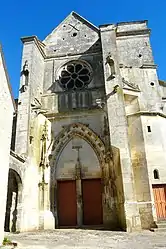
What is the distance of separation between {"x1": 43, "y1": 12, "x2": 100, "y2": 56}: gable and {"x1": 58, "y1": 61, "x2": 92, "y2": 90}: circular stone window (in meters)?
0.85

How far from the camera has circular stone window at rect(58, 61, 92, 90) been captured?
40.1ft

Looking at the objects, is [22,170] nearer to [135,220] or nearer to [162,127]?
[135,220]

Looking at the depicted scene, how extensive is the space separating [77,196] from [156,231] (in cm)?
365

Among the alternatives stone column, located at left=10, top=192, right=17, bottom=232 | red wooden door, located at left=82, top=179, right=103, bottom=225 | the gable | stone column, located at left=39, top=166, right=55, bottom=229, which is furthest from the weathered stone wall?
red wooden door, located at left=82, top=179, right=103, bottom=225

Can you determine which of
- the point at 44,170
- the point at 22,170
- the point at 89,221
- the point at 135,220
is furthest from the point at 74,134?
the point at 135,220

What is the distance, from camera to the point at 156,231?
7.33 meters

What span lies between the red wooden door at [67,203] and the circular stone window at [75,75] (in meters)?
5.03

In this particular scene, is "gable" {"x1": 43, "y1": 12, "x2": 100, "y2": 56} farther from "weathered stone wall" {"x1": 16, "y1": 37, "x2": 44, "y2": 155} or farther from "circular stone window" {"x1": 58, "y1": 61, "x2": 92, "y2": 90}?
"weathered stone wall" {"x1": 16, "y1": 37, "x2": 44, "y2": 155}

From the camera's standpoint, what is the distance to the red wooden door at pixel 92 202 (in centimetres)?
948

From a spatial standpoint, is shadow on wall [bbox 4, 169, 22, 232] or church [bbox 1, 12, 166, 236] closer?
shadow on wall [bbox 4, 169, 22, 232]

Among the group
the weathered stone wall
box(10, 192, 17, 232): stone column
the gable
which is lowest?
box(10, 192, 17, 232): stone column

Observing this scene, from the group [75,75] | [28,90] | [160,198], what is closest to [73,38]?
[75,75]

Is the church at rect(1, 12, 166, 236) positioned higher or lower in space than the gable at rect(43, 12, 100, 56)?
lower

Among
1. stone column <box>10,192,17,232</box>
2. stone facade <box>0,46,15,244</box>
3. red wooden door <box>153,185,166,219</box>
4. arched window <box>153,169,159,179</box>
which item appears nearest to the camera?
stone facade <box>0,46,15,244</box>
